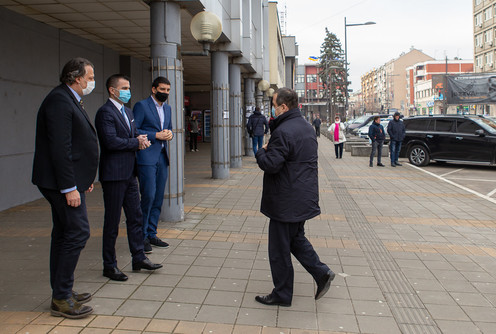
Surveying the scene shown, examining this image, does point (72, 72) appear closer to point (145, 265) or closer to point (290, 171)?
point (290, 171)

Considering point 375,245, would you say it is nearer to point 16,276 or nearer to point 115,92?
point 115,92

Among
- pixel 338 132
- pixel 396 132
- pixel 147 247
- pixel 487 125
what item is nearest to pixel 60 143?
pixel 147 247

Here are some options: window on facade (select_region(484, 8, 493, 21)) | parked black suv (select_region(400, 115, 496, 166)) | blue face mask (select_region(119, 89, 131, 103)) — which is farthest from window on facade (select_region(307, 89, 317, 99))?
blue face mask (select_region(119, 89, 131, 103))

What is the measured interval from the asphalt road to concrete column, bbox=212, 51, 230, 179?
609cm

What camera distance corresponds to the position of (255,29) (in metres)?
19.7

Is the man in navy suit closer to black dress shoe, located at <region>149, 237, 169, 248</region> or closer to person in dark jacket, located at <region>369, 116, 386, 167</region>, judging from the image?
black dress shoe, located at <region>149, 237, 169, 248</region>

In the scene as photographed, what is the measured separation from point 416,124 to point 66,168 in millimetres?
15120

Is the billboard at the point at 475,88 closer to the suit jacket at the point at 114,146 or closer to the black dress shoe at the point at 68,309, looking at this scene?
the suit jacket at the point at 114,146

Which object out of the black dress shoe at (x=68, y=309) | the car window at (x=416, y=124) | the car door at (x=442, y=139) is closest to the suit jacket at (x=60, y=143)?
the black dress shoe at (x=68, y=309)

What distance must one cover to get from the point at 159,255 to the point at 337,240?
245 centimetres

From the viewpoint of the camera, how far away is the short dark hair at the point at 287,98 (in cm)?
412

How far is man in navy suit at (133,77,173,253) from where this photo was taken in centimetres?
551

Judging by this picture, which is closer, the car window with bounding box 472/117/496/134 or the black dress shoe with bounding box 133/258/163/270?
the black dress shoe with bounding box 133/258/163/270

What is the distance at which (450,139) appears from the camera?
51.2 ft
